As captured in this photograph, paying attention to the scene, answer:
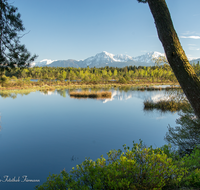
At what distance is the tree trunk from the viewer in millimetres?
2605

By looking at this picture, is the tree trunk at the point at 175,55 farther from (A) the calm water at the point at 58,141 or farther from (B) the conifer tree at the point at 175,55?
(A) the calm water at the point at 58,141

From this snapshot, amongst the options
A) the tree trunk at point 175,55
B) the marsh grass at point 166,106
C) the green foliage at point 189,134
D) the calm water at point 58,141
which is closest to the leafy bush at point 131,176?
the tree trunk at point 175,55

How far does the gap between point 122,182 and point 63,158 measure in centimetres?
439

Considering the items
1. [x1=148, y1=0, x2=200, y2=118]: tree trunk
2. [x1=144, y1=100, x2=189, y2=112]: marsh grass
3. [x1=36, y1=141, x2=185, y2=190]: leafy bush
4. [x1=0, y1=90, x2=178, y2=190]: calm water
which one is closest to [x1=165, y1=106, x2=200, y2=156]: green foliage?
[x1=0, y1=90, x2=178, y2=190]: calm water

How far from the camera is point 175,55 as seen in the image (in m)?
2.72

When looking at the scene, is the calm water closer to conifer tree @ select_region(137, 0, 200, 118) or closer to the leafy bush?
the leafy bush

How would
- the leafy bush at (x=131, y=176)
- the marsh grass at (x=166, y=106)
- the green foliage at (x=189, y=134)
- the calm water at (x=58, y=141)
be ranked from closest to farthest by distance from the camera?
the leafy bush at (x=131, y=176) → the calm water at (x=58, y=141) → the green foliage at (x=189, y=134) → the marsh grass at (x=166, y=106)

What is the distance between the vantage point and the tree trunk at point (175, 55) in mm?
2605

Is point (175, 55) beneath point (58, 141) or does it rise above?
above

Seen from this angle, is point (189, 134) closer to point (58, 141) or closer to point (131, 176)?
point (131, 176)

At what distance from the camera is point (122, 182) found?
7.96 ft

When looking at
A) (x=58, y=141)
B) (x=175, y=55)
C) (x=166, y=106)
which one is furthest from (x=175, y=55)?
(x=166, y=106)

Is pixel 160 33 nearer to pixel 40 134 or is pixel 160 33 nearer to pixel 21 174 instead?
pixel 21 174

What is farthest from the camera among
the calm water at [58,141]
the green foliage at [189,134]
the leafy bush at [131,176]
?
the green foliage at [189,134]
